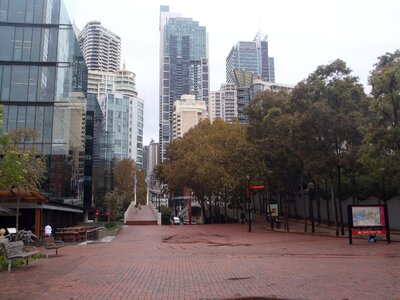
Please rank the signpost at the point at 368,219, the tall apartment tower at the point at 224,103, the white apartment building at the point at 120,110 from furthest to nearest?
the white apartment building at the point at 120,110, the tall apartment tower at the point at 224,103, the signpost at the point at 368,219

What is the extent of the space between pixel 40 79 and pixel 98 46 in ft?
458

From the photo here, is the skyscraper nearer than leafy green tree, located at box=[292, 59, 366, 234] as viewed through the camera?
No

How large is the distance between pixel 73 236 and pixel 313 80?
18.9 m

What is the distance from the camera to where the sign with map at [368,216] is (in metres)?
23.5

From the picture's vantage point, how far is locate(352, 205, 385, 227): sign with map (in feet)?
77.0

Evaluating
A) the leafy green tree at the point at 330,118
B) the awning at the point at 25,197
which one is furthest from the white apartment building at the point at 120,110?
the leafy green tree at the point at 330,118

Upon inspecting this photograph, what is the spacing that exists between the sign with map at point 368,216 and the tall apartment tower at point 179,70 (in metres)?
145

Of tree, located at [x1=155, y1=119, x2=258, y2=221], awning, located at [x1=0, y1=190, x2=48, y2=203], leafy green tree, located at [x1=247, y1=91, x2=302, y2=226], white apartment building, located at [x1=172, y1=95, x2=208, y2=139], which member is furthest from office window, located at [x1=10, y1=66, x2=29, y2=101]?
white apartment building, located at [x1=172, y1=95, x2=208, y2=139]

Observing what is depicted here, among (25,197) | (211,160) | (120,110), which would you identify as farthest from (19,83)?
(120,110)

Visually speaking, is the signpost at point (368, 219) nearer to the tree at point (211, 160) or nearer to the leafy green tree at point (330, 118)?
the leafy green tree at point (330, 118)

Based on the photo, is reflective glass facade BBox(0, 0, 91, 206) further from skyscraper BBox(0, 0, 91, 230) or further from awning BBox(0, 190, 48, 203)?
awning BBox(0, 190, 48, 203)

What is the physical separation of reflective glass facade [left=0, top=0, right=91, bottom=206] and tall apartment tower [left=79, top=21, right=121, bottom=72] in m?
131

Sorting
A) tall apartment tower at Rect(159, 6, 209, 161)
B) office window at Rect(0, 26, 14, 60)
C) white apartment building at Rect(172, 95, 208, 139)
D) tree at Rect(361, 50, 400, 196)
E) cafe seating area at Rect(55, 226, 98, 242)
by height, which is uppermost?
tall apartment tower at Rect(159, 6, 209, 161)

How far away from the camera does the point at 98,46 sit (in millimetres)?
175125
